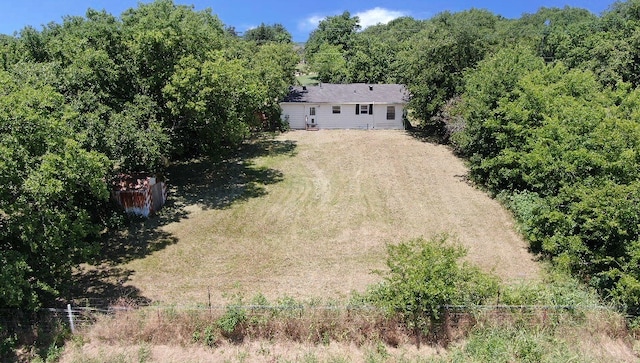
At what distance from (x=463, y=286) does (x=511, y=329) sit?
5.10 ft

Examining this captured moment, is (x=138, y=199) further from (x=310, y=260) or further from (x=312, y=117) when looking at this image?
(x=312, y=117)

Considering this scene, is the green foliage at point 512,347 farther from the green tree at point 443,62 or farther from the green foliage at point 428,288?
the green tree at point 443,62

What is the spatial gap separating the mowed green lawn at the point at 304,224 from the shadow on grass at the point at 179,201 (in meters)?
0.09

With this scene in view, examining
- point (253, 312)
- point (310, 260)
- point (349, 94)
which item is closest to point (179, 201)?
point (310, 260)

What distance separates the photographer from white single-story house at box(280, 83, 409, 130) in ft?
118

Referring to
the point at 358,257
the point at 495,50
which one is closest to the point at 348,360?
the point at 358,257

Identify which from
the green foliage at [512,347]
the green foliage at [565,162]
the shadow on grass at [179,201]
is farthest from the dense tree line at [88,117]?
the green foliage at [565,162]

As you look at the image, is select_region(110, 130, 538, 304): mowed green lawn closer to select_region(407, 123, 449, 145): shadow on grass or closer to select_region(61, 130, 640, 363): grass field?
select_region(61, 130, 640, 363): grass field

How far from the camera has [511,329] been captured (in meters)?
11.4

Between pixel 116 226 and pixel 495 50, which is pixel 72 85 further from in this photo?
pixel 495 50

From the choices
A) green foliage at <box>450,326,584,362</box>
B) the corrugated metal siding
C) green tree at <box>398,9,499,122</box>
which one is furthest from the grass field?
green tree at <box>398,9,499,122</box>

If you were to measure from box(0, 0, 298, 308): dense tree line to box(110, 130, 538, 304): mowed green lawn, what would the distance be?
225 cm

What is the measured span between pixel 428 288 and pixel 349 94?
2794 cm

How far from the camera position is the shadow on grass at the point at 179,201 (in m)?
14.2
